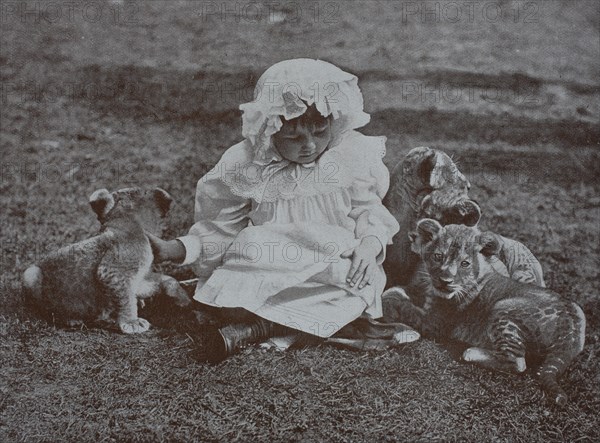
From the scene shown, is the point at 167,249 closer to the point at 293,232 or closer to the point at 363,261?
the point at 293,232

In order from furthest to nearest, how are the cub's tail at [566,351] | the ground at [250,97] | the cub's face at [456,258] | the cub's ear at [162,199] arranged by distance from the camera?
the ground at [250,97], the cub's ear at [162,199], the cub's face at [456,258], the cub's tail at [566,351]

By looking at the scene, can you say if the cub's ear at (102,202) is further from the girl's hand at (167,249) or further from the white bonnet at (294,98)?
the white bonnet at (294,98)

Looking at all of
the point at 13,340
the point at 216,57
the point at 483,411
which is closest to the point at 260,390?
the point at 483,411

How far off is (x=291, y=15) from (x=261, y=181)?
144 centimetres

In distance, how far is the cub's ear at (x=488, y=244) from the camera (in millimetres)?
2518

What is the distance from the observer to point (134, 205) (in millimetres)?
2697

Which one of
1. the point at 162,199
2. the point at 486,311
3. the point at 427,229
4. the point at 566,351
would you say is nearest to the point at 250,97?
the point at 162,199

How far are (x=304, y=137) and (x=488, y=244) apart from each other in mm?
786

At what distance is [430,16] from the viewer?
362 cm

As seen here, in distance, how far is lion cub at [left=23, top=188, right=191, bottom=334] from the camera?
102 inches

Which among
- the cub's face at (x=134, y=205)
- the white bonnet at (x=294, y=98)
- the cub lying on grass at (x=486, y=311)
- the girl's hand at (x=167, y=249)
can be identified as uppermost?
the white bonnet at (x=294, y=98)

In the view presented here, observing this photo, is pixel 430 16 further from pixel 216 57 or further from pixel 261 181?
pixel 261 181

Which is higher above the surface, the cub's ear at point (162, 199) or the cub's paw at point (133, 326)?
the cub's ear at point (162, 199)

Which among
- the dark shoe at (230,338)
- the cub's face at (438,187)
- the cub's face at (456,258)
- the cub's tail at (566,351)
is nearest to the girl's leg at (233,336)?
the dark shoe at (230,338)
